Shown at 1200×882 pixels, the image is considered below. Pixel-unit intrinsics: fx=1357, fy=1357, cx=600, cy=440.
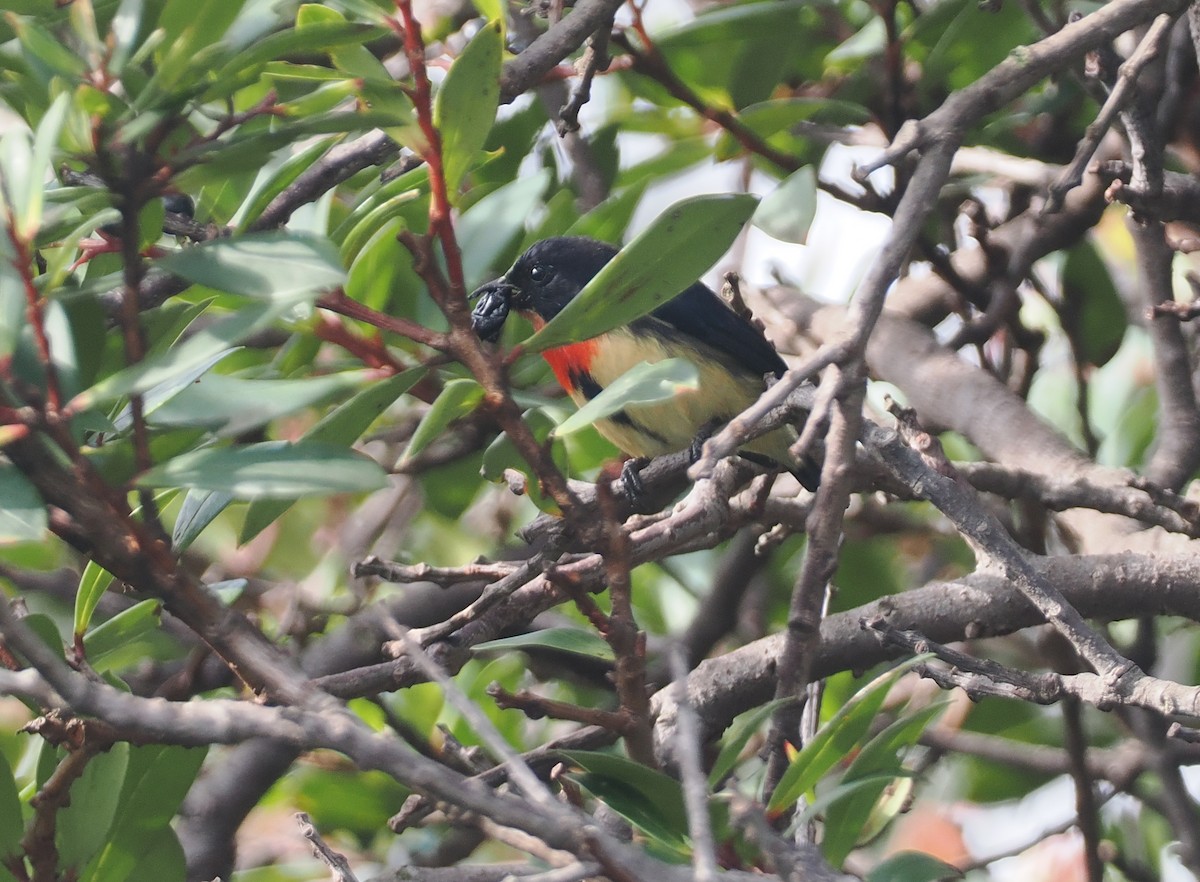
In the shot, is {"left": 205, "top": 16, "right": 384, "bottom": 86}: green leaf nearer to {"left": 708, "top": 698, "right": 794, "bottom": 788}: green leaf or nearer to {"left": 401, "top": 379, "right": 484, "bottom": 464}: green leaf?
{"left": 401, "top": 379, "right": 484, "bottom": 464}: green leaf

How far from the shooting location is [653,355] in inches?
118

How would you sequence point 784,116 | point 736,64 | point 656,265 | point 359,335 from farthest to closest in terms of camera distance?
1. point 736,64
2. point 784,116
3. point 359,335
4. point 656,265

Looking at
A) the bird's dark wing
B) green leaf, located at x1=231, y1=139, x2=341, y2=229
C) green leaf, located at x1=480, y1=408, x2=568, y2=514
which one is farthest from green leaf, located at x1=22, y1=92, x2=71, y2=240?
the bird's dark wing

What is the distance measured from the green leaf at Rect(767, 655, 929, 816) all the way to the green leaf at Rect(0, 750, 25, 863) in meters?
0.95

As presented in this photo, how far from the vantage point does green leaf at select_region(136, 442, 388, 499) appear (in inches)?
47.1

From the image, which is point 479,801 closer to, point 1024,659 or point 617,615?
point 617,615

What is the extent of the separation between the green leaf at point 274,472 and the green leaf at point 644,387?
0.23m

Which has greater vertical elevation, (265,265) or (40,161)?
(40,161)

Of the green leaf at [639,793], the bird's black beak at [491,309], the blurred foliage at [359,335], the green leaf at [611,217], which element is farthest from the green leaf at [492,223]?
the green leaf at [639,793]

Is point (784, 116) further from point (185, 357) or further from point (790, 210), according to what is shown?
point (185, 357)

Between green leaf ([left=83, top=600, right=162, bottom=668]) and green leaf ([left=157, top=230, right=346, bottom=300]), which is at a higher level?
green leaf ([left=157, top=230, right=346, bottom=300])

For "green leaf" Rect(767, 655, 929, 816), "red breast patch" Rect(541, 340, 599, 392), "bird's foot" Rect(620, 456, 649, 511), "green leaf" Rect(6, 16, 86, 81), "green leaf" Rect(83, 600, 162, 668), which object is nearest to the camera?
"green leaf" Rect(6, 16, 86, 81)

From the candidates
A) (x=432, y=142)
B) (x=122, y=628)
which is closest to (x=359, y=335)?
(x=122, y=628)

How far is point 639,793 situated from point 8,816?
80cm
